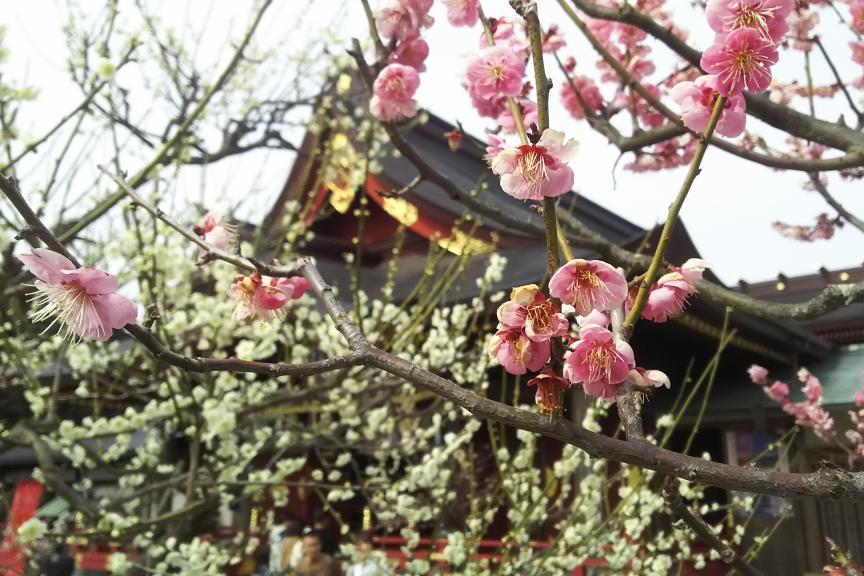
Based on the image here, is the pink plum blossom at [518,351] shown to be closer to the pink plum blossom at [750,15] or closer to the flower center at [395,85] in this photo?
the pink plum blossom at [750,15]

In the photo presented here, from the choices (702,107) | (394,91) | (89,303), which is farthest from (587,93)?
(89,303)

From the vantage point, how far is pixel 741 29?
133cm

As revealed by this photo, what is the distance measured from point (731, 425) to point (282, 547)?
4770 millimetres

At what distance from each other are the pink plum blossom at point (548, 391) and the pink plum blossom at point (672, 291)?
34 cm

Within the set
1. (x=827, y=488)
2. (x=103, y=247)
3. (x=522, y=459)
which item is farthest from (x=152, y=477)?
(x=827, y=488)

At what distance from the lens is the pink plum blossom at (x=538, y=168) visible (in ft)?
4.00

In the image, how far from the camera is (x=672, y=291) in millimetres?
1368

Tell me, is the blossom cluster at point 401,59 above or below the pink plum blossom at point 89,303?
above

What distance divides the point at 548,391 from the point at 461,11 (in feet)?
5.71

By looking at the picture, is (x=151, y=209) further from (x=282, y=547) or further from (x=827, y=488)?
(x=282, y=547)

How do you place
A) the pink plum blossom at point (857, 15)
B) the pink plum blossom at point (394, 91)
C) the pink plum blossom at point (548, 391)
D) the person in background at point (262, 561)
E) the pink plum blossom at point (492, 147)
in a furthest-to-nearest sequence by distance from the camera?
the person in background at point (262, 561) < the pink plum blossom at point (857, 15) < the pink plum blossom at point (394, 91) < the pink plum blossom at point (492, 147) < the pink plum blossom at point (548, 391)

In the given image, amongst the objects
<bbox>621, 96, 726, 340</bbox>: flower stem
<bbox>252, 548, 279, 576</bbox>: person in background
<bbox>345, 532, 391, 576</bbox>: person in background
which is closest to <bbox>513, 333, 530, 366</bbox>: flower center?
<bbox>621, 96, 726, 340</bbox>: flower stem

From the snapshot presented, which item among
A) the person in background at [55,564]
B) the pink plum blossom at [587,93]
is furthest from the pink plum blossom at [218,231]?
the person in background at [55,564]

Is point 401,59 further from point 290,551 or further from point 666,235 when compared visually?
point 290,551
